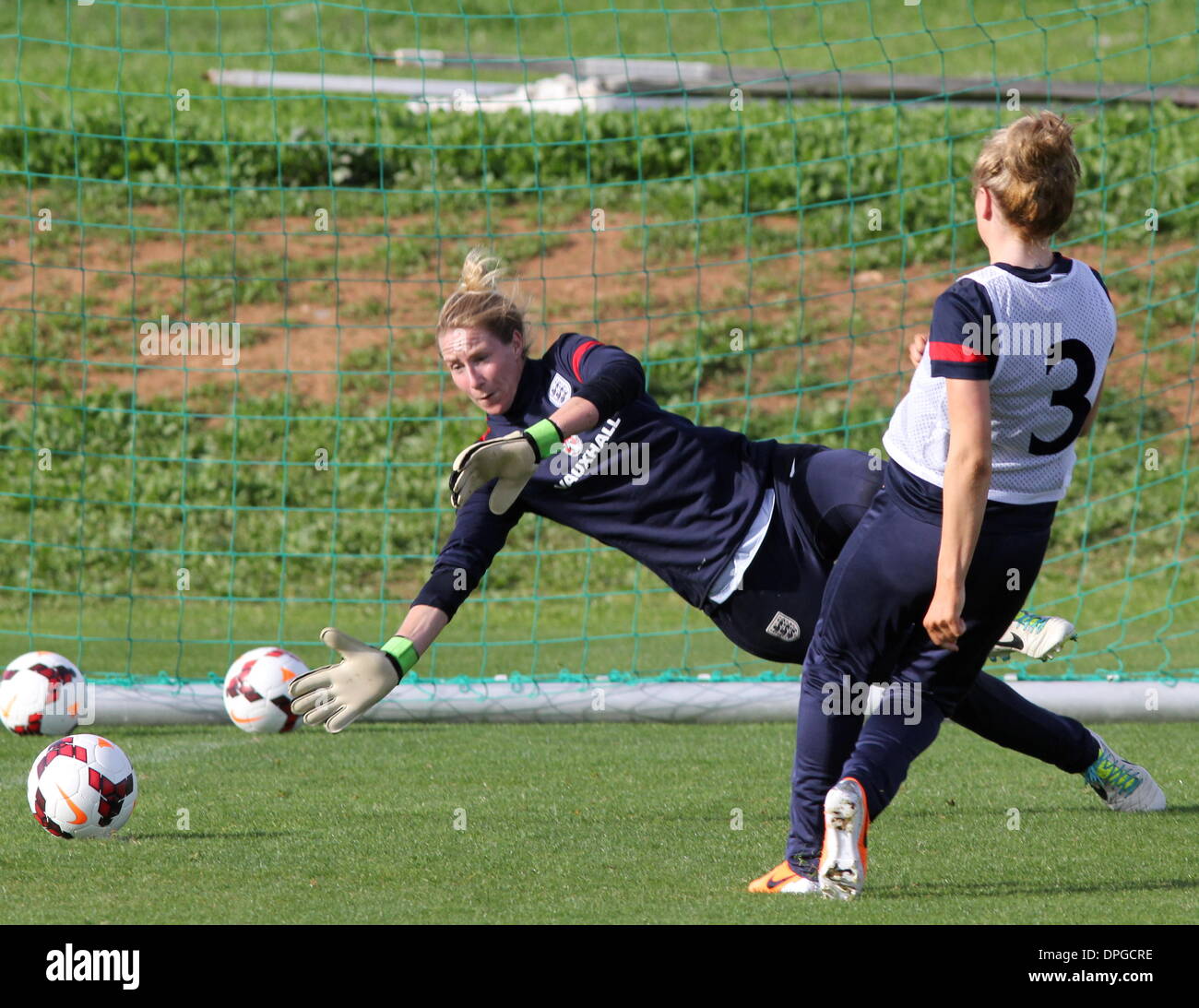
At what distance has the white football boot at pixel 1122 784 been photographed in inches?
185

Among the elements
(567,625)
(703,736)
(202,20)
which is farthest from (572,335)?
(202,20)

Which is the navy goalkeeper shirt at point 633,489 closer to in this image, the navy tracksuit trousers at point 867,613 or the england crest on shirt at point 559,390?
the england crest on shirt at point 559,390

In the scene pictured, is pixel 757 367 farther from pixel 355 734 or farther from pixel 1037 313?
pixel 1037 313

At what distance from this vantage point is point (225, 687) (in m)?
6.36

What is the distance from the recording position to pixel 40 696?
613 centimetres

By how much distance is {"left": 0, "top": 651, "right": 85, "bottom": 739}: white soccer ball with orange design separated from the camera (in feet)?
20.1

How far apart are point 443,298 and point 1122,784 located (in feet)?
28.4

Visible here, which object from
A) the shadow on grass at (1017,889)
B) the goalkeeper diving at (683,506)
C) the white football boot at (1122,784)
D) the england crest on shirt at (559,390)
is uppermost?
the england crest on shirt at (559,390)

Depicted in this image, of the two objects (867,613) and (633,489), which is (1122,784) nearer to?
(867,613)

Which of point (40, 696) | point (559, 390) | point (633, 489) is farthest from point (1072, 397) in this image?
point (40, 696)

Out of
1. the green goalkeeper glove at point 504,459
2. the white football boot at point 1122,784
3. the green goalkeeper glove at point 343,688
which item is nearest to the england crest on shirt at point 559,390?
the green goalkeeper glove at point 504,459

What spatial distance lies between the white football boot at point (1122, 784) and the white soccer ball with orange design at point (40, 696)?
3803 millimetres

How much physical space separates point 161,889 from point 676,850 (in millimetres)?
1380

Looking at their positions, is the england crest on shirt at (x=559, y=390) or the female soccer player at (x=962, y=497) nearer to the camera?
the female soccer player at (x=962, y=497)
